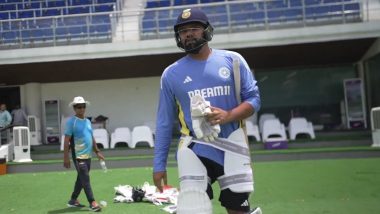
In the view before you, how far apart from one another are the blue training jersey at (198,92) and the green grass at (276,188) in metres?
3.76

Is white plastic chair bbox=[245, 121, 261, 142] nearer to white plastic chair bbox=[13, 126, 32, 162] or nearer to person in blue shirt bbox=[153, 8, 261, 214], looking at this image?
white plastic chair bbox=[13, 126, 32, 162]

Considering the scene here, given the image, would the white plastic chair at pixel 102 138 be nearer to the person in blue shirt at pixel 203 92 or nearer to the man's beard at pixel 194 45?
the person in blue shirt at pixel 203 92

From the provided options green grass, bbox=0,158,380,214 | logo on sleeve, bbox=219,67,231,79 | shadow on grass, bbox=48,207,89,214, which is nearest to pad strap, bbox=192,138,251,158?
logo on sleeve, bbox=219,67,231,79

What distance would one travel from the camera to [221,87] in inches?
129

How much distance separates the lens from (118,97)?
19.0m

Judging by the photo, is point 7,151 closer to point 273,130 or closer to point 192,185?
point 273,130

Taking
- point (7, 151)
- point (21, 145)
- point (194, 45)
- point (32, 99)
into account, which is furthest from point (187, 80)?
point (32, 99)

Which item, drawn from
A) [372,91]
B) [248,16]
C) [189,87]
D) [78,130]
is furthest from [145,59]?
[189,87]

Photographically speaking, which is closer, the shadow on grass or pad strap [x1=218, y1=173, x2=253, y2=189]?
pad strap [x1=218, y1=173, x2=253, y2=189]

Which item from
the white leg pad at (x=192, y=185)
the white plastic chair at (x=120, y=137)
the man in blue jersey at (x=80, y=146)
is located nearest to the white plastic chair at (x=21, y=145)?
the white plastic chair at (x=120, y=137)

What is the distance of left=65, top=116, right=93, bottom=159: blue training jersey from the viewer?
300 inches

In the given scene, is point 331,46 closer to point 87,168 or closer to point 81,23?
point 81,23

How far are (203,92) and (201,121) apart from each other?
238 millimetres

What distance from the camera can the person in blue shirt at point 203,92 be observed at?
10.7 feet
